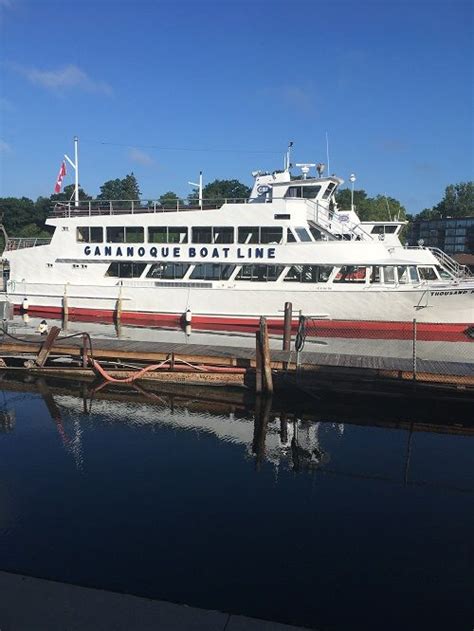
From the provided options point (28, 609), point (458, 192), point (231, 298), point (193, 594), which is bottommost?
point (193, 594)

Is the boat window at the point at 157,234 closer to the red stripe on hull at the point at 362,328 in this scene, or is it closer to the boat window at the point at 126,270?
the boat window at the point at 126,270

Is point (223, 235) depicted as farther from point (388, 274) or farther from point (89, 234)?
point (388, 274)

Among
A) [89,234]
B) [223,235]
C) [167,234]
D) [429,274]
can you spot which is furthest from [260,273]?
[89,234]

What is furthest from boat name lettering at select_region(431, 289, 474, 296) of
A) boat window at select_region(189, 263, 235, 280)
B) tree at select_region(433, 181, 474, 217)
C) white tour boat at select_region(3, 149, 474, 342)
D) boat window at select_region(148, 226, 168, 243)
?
tree at select_region(433, 181, 474, 217)

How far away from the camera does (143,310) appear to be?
25.2m

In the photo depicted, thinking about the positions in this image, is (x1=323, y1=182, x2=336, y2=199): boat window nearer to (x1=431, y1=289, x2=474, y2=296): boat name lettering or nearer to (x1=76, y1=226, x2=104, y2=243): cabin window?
(x1=431, y1=289, x2=474, y2=296): boat name lettering

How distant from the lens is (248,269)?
23.8 m

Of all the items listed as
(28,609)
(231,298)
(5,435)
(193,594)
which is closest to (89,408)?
(5,435)

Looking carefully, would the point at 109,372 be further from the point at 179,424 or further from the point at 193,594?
the point at 193,594

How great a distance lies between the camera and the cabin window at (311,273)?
22766 millimetres

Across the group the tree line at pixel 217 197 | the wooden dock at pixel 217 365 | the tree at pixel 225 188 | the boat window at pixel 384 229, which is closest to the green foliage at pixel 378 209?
the tree line at pixel 217 197

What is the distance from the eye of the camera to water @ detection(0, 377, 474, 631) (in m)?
5.20

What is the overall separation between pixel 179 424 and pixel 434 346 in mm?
13580

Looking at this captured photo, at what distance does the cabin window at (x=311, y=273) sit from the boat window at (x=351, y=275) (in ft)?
1.50
